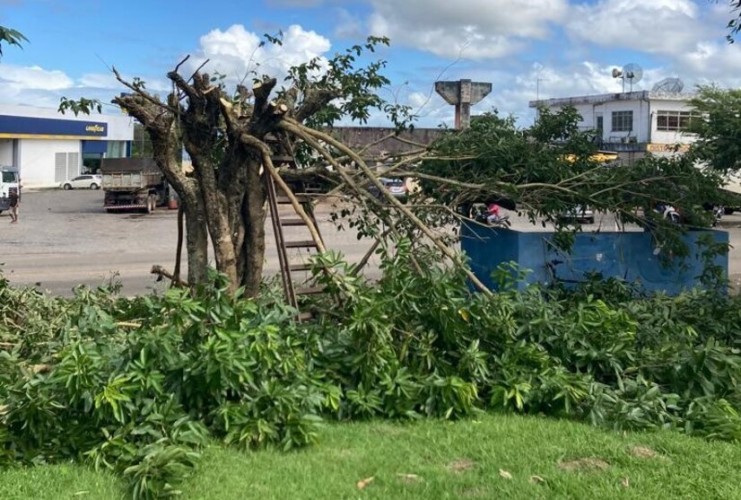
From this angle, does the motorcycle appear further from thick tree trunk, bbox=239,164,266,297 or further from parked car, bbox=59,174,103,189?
parked car, bbox=59,174,103,189

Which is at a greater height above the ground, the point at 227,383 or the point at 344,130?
the point at 344,130

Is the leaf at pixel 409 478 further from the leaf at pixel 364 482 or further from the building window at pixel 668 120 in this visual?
the building window at pixel 668 120

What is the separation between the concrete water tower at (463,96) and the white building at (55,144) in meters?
51.5

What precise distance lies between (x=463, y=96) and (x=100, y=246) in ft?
48.0

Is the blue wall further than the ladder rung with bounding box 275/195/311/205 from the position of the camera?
Yes

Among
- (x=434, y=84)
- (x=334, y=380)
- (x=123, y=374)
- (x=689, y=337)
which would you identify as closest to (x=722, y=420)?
(x=689, y=337)

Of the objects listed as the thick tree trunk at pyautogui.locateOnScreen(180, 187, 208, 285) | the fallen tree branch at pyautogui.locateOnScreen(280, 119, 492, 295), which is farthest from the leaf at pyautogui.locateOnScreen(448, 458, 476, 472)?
the thick tree trunk at pyautogui.locateOnScreen(180, 187, 208, 285)

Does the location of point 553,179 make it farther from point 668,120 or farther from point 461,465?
point 668,120

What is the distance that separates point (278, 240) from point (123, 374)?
8.61ft

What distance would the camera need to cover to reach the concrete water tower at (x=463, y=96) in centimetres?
1077

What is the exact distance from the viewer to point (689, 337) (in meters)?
6.55

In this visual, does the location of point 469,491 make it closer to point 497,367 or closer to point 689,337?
point 497,367

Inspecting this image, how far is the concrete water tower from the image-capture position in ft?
35.3

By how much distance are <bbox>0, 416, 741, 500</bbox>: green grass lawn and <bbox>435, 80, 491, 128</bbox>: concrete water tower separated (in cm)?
632
